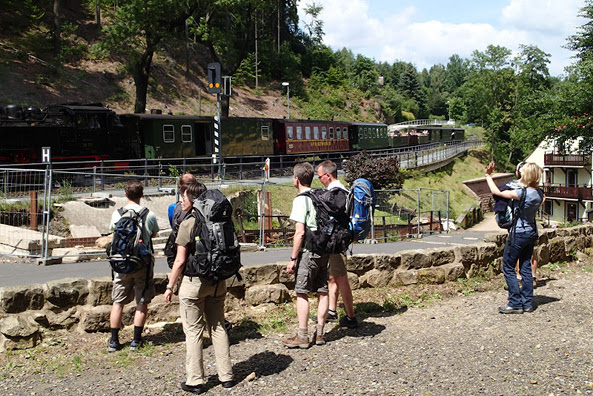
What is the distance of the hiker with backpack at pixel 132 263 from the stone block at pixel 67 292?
499 millimetres

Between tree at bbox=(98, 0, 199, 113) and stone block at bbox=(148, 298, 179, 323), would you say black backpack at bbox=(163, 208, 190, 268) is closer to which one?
stone block at bbox=(148, 298, 179, 323)

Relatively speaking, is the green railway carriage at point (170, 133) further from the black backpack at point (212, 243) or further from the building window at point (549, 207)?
the building window at point (549, 207)

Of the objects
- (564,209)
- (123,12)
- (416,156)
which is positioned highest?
(123,12)

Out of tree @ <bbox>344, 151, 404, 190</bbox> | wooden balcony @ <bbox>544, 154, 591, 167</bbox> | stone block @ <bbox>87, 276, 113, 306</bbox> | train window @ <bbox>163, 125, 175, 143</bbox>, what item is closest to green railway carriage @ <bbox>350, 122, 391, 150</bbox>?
tree @ <bbox>344, 151, 404, 190</bbox>

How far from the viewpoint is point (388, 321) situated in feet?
23.4

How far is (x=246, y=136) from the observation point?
31.4 meters

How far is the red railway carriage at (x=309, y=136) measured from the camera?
33969mm

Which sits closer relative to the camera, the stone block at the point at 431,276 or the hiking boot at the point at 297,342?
the hiking boot at the point at 297,342

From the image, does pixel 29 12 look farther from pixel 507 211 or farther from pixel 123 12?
pixel 507 211

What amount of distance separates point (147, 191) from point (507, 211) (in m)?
12.9

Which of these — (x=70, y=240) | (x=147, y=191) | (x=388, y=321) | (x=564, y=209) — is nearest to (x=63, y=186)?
(x=147, y=191)

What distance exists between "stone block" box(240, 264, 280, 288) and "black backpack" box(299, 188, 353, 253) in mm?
1590

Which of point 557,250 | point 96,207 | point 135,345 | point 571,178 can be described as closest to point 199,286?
point 135,345

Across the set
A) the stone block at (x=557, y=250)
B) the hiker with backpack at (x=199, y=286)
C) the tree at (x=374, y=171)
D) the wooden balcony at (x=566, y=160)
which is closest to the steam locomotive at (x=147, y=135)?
the tree at (x=374, y=171)
